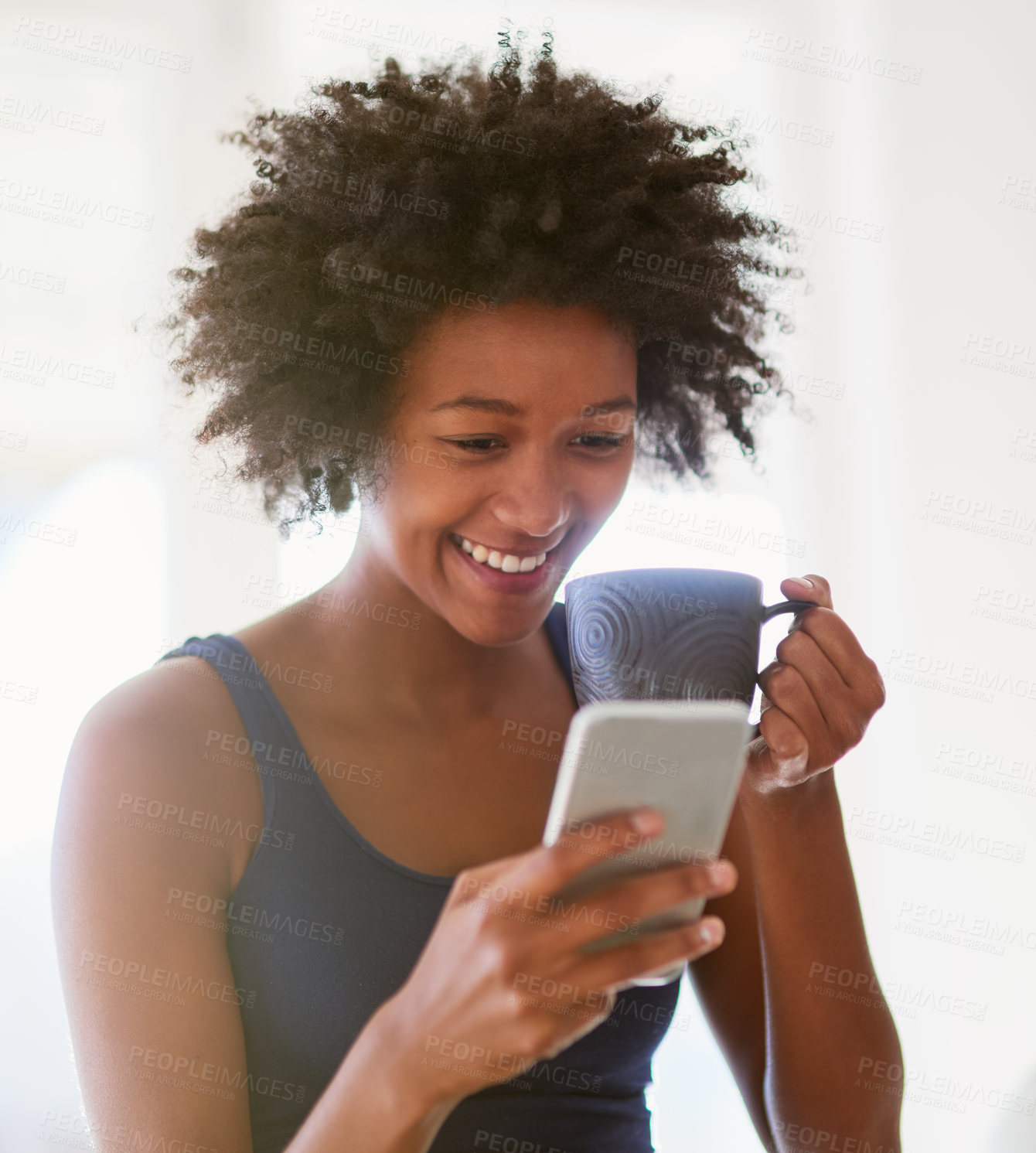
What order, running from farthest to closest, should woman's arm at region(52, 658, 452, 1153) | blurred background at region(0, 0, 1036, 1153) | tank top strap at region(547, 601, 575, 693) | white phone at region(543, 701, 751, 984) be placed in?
blurred background at region(0, 0, 1036, 1153)
tank top strap at region(547, 601, 575, 693)
woman's arm at region(52, 658, 452, 1153)
white phone at region(543, 701, 751, 984)

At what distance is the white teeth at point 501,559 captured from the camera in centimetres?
91

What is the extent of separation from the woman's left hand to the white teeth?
20cm

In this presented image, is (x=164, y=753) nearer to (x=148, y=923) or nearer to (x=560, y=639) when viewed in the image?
(x=148, y=923)

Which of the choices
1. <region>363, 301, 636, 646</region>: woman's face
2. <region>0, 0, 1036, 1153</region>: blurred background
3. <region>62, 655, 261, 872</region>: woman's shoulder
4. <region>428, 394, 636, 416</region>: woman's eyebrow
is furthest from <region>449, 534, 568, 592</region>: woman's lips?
<region>0, 0, 1036, 1153</region>: blurred background

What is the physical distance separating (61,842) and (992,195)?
5.74 ft

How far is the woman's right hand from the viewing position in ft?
2.06

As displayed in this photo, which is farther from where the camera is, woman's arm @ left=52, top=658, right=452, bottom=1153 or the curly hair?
the curly hair

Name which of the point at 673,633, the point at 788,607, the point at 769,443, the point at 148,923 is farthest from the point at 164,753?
the point at 769,443

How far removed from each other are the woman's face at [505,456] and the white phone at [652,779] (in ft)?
0.92

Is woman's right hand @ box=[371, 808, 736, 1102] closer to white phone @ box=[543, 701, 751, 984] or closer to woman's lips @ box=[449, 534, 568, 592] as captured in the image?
white phone @ box=[543, 701, 751, 984]

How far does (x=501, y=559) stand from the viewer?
0.91 m

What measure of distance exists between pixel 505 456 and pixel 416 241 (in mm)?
197

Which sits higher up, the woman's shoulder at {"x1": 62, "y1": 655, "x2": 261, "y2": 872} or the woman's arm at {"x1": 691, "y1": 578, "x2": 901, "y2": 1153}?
the woman's shoulder at {"x1": 62, "y1": 655, "x2": 261, "y2": 872}

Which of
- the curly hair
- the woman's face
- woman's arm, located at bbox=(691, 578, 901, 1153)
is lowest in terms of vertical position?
woman's arm, located at bbox=(691, 578, 901, 1153)
